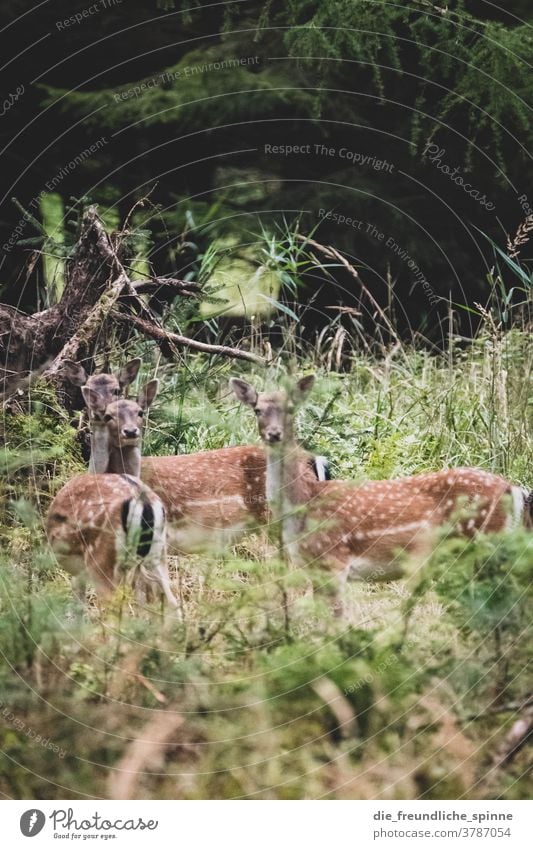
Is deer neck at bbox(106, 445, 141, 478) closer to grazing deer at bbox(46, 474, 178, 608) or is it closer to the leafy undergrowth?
grazing deer at bbox(46, 474, 178, 608)

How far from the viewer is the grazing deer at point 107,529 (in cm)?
515

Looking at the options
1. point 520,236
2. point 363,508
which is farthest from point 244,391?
point 520,236

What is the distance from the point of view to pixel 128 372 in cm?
618

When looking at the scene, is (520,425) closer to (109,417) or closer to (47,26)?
(109,417)

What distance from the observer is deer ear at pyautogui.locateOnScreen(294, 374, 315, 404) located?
19.2ft

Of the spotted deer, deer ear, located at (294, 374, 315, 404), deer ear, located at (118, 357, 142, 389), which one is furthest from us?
deer ear, located at (118, 357, 142, 389)

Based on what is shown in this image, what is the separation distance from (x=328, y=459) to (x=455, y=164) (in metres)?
3.77

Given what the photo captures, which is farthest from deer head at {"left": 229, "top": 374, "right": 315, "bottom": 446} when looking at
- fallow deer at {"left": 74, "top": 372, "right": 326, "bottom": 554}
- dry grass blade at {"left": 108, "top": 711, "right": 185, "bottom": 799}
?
dry grass blade at {"left": 108, "top": 711, "right": 185, "bottom": 799}

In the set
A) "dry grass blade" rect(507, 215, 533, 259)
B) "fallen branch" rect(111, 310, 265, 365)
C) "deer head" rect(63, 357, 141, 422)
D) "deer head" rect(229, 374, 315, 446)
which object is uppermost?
"dry grass blade" rect(507, 215, 533, 259)

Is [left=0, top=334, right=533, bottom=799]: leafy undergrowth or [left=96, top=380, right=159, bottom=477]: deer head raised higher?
[left=96, top=380, right=159, bottom=477]: deer head

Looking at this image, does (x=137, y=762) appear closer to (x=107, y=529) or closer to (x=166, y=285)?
(x=107, y=529)
